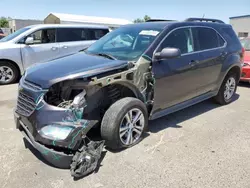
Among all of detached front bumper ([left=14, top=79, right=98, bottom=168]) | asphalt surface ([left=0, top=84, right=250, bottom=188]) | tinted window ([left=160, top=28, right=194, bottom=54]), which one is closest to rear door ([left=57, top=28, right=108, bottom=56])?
asphalt surface ([left=0, top=84, right=250, bottom=188])

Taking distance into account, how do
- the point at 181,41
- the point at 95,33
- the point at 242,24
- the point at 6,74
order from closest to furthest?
the point at 181,41 < the point at 6,74 < the point at 95,33 < the point at 242,24

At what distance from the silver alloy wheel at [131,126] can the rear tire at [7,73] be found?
5.46 meters

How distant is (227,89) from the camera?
534 centimetres

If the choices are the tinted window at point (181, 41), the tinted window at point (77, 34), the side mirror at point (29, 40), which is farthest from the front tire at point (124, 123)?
the tinted window at point (77, 34)

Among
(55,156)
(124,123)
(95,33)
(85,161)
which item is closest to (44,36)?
(95,33)

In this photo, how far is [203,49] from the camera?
14.4ft

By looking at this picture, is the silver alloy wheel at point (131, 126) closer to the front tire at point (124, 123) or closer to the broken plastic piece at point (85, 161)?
the front tire at point (124, 123)

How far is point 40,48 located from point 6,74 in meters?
1.28

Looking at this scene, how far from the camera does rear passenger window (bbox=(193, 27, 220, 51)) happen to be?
14.2 ft

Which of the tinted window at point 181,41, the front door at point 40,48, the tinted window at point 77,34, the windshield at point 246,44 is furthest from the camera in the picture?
the tinted window at point 77,34

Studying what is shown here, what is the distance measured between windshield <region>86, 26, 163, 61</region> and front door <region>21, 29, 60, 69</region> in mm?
3792

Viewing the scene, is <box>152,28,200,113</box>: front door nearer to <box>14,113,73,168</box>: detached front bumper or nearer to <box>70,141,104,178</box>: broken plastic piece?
<box>70,141,104,178</box>: broken plastic piece

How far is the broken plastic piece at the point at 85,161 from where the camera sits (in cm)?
270

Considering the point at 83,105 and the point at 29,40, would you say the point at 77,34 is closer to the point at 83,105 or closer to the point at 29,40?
the point at 29,40
